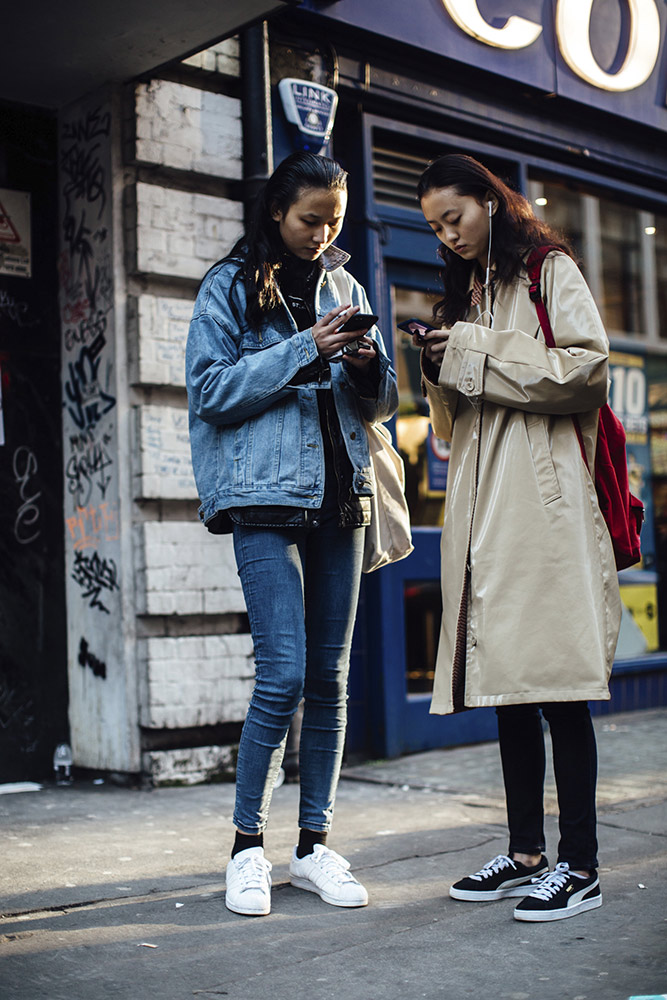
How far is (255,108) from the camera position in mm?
4863

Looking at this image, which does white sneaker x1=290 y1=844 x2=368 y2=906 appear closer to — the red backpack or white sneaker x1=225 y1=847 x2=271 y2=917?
white sneaker x1=225 y1=847 x2=271 y2=917

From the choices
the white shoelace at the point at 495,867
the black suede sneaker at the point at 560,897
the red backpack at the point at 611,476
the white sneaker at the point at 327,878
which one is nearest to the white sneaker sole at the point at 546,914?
the black suede sneaker at the point at 560,897

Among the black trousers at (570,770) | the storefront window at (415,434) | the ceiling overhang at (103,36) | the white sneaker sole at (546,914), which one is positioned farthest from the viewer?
the storefront window at (415,434)

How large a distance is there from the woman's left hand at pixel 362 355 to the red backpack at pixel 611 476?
18.0 inches

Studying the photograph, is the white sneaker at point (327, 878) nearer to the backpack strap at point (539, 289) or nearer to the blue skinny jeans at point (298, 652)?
the blue skinny jeans at point (298, 652)

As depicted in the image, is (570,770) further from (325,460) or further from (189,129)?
(189,129)

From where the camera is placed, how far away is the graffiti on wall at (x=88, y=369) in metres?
4.59

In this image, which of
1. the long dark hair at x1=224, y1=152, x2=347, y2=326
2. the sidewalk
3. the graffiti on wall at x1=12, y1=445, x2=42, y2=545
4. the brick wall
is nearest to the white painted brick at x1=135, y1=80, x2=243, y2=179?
the brick wall

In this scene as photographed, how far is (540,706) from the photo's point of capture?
2.87m

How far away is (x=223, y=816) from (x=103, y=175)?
270 cm

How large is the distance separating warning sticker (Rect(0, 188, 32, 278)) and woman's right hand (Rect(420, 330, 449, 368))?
95.3 inches

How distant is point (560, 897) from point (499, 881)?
0.24 metres

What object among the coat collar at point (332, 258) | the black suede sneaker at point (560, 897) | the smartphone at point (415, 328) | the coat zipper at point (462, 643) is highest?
the coat collar at point (332, 258)

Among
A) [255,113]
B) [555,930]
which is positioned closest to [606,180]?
[255,113]
